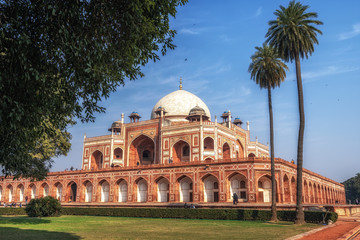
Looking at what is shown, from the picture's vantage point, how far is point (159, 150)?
155ft

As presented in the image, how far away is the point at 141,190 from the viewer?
42.1 m

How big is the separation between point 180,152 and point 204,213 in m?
21.0

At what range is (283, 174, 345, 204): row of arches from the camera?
35.9m

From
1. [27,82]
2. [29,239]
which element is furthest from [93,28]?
[29,239]

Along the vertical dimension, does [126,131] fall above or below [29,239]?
above

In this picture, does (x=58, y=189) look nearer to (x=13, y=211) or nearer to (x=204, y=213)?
(x=13, y=211)

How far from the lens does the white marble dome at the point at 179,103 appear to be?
53.5 meters

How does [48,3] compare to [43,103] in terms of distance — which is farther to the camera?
[43,103]

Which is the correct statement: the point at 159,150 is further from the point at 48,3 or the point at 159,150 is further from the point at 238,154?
the point at 48,3

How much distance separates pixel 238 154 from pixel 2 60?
47644mm

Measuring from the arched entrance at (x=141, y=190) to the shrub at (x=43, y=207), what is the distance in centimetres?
1489

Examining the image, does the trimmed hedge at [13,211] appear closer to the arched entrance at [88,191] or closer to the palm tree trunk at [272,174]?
the arched entrance at [88,191]

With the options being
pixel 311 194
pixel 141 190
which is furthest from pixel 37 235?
pixel 311 194

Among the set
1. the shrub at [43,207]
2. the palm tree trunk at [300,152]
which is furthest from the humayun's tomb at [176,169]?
the palm tree trunk at [300,152]
